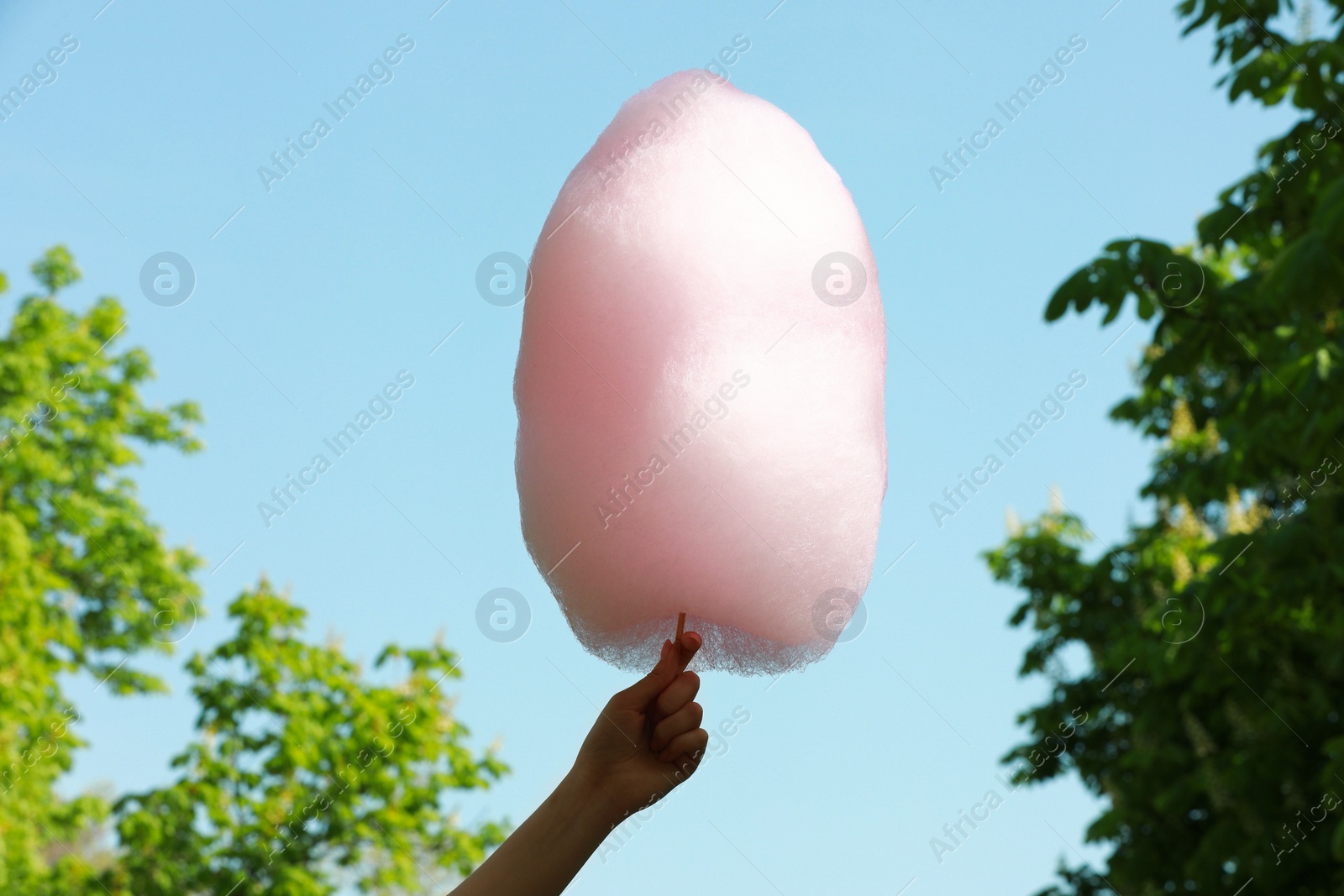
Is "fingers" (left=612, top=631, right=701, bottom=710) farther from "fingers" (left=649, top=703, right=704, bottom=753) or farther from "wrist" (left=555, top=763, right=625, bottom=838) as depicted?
"wrist" (left=555, top=763, right=625, bottom=838)

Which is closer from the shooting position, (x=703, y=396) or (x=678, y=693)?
(x=678, y=693)

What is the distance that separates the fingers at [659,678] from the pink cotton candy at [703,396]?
0.53 feet

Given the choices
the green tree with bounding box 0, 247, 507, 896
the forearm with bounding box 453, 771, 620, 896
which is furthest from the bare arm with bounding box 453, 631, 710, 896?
the green tree with bounding box 0, 247, 507, 896

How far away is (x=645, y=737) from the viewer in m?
2.04

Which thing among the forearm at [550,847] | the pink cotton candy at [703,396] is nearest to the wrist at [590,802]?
the forearm at [550,847]

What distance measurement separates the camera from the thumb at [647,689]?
199 centimetres

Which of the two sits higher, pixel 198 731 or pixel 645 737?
pixel 198 731

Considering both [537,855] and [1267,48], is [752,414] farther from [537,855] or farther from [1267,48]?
[1267,48]

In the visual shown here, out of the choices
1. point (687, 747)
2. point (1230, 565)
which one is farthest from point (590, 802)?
point (1230, 565)

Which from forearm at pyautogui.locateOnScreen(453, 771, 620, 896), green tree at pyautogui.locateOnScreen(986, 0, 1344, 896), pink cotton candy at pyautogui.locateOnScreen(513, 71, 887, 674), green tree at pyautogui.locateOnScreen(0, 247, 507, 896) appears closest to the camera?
forearm at pyautogui.locateOnScreen(453, 771, 620, 896)

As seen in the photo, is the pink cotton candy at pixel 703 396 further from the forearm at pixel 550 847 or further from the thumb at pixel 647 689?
the forearm at pixel 550 847

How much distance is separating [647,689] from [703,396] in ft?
1.90

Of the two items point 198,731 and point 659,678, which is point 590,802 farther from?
point 198,731

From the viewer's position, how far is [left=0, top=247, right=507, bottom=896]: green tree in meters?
8.25
